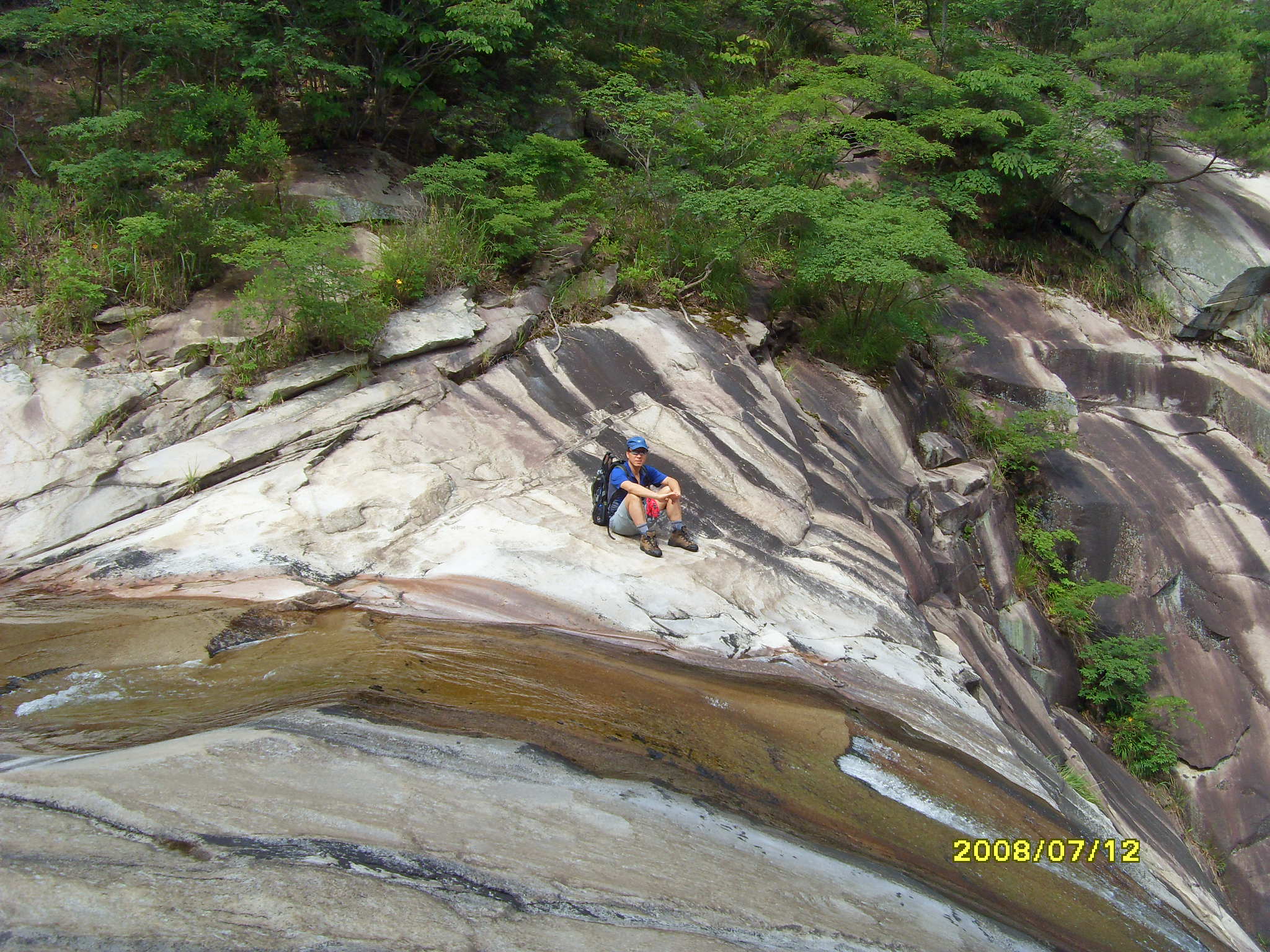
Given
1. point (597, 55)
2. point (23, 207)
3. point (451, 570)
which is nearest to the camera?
point (451, 570)

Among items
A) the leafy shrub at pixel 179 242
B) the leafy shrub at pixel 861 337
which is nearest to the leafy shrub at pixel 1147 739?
the leafy shrub at pixel 861 337

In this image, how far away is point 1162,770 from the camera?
9.12 meters

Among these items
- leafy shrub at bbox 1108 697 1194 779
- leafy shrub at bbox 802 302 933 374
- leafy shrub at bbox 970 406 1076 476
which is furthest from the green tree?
leafy shrub at bbox 1108 697 1194 779

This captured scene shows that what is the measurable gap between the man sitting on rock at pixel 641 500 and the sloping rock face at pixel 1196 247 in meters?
10.9

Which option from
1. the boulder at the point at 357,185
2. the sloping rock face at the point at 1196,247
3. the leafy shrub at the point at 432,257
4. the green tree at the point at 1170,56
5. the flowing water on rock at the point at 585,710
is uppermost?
the green tree at the point at 1170,56

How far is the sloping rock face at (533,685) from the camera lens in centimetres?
279

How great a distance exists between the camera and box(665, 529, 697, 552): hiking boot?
5.96 meters

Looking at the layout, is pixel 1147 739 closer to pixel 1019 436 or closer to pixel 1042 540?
pixel 1042 540

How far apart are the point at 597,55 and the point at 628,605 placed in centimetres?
934

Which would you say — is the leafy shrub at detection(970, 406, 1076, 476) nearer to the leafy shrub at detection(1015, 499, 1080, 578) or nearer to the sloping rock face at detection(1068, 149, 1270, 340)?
the leafy shrub at detection(1015, 499, 1080, 578)

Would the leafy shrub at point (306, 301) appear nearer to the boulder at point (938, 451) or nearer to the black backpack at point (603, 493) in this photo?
the black backpack at point (603, 493)

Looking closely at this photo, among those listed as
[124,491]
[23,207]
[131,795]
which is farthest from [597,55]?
Result: [131,795]

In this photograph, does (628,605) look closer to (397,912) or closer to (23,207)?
(397,912)

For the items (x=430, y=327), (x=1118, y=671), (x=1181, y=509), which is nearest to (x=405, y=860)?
(x=430, y=327)
